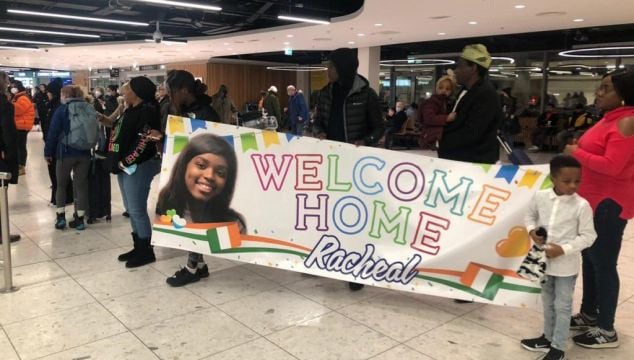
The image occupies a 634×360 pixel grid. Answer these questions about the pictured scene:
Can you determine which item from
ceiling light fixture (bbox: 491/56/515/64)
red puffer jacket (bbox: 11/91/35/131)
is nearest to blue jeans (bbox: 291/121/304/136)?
red puffer jacket (bbox: 11/91/35/131)

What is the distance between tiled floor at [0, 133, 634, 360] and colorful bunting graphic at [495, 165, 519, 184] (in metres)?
0.86

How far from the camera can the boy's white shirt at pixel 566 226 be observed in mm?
2209

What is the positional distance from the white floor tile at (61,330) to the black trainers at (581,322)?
2.52 metres

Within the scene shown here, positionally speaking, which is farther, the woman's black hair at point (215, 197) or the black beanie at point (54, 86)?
the black beanie at point (54, 86)

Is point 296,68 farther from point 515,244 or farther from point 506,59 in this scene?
point 515,244

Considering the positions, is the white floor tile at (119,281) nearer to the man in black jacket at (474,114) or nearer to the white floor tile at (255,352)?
the white floor tile at (255,352)

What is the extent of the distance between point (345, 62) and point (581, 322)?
83.5 inches

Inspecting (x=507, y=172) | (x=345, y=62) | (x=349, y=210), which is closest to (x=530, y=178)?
(x=507, y=172)

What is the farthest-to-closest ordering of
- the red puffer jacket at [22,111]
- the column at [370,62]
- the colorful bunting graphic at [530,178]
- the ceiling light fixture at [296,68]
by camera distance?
the ceiling light fixture at [296,68] → the column at [370,62] → the red puffer jacket at [22,111] → the colorful bunting graphic at [530,178]

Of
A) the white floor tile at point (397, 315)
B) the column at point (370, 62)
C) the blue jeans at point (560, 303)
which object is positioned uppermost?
the column at point (370, 62)

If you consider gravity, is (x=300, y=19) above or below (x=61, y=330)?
above

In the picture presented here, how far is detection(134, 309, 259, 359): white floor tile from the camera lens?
2.44 m

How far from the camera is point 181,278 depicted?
3.30 meters

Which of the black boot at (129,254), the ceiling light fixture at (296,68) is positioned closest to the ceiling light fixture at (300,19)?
the black boot at (129,254)
